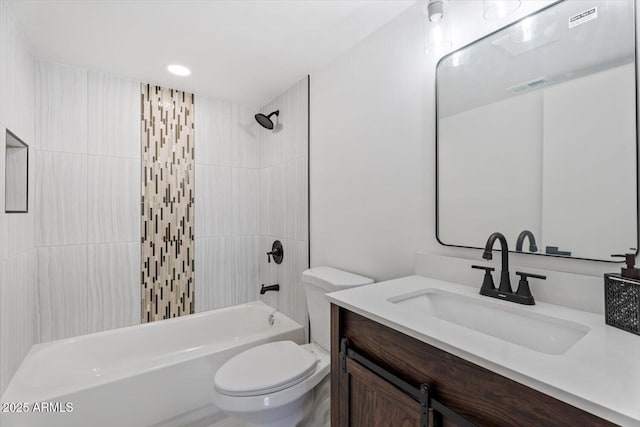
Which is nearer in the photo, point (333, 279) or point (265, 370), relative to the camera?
point (265, 370)

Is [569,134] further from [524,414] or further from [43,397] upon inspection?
[43,397]

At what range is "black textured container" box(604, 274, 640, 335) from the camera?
713 millimetres

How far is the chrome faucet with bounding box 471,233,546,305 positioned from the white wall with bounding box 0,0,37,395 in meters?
1.99

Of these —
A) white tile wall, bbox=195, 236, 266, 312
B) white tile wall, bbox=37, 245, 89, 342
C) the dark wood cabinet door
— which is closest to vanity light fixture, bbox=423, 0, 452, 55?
the dark wood cabinet door

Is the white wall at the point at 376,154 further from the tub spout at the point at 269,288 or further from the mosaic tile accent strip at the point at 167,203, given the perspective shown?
the mosaic tile accent strip at the point at 167,203

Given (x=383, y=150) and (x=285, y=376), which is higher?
(x=383, y=150)

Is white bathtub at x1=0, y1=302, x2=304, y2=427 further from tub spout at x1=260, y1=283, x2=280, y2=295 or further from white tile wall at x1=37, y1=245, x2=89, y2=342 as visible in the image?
tub spout at x1=260, y1=283, x2=280, y2=295

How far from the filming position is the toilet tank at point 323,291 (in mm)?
1598

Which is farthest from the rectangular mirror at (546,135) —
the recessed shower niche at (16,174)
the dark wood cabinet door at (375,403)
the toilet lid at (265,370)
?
the recessed shower niche at (16,174)

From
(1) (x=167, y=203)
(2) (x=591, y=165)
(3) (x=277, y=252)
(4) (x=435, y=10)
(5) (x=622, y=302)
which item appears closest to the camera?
(5) (x=622, y=302)

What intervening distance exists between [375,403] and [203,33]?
1.92m

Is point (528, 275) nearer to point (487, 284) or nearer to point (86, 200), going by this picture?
point (487, 284)

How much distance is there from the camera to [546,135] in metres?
0.98

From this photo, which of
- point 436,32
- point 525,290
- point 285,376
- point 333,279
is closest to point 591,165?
point 525,290
